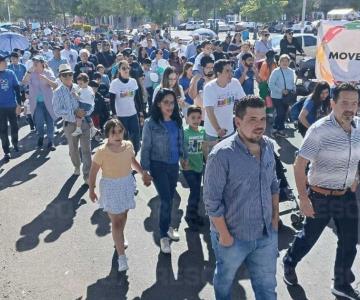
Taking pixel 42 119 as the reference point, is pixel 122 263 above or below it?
below

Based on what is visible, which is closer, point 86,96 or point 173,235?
point 173,235

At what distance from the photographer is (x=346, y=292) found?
418 cm

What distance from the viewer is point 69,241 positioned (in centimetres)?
549

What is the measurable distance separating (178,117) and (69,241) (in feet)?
6.55

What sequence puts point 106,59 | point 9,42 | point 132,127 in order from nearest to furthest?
point 132,127
point 106,59
point 9,42

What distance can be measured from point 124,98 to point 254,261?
4522mm

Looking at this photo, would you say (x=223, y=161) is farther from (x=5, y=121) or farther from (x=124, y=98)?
(x=5, y=121)

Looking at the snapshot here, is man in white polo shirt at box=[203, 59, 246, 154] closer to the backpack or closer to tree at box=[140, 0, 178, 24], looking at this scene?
the backpack

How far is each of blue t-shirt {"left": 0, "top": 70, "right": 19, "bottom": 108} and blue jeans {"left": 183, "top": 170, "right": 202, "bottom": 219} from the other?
4.55 m

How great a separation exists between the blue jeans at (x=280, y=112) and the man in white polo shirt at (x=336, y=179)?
571 cm

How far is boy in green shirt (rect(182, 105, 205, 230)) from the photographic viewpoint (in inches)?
219

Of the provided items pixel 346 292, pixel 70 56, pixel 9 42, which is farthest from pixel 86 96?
pixel 9 42

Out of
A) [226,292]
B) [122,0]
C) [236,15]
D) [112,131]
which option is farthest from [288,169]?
[236,15]

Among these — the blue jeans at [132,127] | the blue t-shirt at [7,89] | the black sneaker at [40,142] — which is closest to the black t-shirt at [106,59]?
the black sneaker at [40,142]
